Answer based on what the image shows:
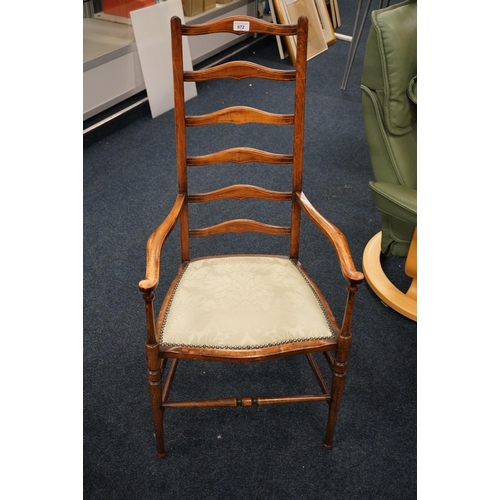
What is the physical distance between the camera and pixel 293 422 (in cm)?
163

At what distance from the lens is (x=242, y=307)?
136 cm

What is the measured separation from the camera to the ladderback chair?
4.18ft

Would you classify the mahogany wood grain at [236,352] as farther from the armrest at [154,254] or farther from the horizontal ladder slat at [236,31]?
the horizontal ladder slat at [236,31]

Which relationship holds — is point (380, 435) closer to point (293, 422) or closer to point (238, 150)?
point (293, 422)

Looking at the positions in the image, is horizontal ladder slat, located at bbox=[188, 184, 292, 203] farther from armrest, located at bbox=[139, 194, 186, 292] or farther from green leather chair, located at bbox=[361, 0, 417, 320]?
green leather chair, located at bbox=[361, 0, 417, 320]

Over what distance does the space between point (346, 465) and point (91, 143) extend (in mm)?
2176

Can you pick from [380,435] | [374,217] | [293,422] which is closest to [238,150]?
[293,422]

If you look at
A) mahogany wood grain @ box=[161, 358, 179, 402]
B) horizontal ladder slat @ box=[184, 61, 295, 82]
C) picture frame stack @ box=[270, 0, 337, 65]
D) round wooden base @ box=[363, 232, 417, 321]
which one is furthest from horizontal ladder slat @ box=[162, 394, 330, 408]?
picture frame stack @ box=[270, 0, 337, 65]

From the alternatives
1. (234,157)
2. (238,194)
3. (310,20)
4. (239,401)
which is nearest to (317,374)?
(239,401)

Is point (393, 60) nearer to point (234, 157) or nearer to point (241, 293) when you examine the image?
point (234, 157)

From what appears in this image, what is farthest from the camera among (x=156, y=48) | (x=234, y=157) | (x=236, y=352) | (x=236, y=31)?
(x=156, y=48)

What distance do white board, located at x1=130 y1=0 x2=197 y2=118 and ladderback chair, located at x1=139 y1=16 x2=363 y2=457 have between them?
1.73 meters

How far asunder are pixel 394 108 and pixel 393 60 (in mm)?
145

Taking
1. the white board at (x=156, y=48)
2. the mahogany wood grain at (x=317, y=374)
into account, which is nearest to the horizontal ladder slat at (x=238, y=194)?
the mahogany wood grain at (x=317, y=374)
